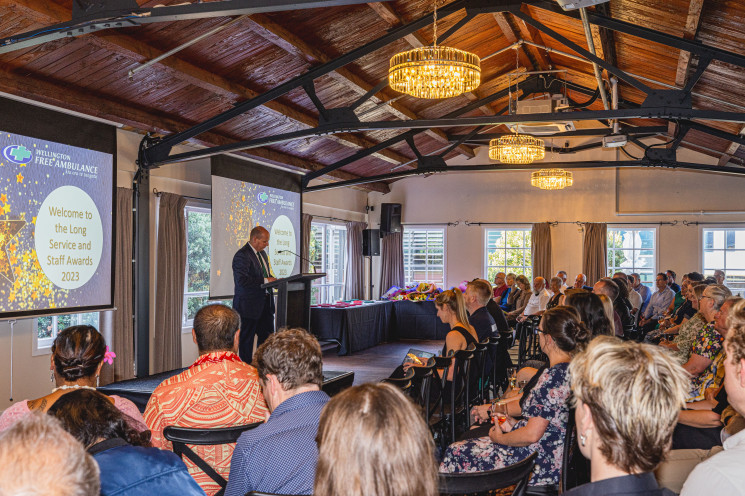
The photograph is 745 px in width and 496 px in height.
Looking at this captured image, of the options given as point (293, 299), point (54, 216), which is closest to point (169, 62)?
point (54, 216)

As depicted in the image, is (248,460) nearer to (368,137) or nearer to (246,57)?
(246,57)

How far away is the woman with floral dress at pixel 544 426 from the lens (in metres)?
3.02

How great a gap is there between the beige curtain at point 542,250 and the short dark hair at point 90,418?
13297 millimetres

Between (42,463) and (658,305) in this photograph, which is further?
(658,305)

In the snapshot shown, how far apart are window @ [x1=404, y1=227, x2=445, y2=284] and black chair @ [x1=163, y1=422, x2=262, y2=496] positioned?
42.0 feet

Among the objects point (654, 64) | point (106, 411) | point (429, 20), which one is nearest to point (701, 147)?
point (654, 64)

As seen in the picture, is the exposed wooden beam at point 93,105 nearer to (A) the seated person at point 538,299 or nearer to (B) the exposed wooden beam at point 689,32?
(A) the seated person at point 538,299

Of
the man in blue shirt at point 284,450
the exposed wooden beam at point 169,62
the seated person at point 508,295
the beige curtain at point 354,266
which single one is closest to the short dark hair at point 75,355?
the man in blue shirt at point 284,450

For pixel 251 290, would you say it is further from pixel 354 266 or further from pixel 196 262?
pixel 354 266

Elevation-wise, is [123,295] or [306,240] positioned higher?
[306,240]

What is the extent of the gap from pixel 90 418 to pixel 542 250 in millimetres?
13440

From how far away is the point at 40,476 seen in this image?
0.96 meters

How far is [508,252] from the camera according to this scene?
49.3 feet

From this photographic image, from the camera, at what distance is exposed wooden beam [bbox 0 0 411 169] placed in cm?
482
